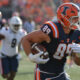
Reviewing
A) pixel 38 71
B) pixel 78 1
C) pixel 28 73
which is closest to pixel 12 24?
pixel 28 73

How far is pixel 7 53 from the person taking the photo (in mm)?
7250

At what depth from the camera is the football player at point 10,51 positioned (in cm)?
713

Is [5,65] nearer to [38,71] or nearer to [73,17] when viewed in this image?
[38,71]

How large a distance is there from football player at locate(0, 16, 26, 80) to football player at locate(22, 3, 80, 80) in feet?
9.68

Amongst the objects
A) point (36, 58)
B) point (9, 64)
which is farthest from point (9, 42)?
point (36, 58)

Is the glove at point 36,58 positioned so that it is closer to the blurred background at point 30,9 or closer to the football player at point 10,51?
the football player at point 10,51

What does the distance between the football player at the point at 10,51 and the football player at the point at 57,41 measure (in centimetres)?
295

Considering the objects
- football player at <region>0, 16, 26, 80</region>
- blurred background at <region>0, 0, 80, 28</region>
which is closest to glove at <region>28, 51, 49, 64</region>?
football player at <region>0, 16, 26, 80</region>

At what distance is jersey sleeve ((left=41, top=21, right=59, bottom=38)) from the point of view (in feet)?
12.8

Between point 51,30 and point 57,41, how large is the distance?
16cm

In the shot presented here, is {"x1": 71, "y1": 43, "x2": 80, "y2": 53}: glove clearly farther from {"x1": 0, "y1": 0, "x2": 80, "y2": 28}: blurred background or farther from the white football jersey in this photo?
{"x1": 0, "y1": 0, "x2": 80, "y2": 28}: blurred background

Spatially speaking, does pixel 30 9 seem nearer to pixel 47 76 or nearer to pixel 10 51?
pixel 10 51

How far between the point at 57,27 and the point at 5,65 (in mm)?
3346

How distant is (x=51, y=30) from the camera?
3.92 meters
